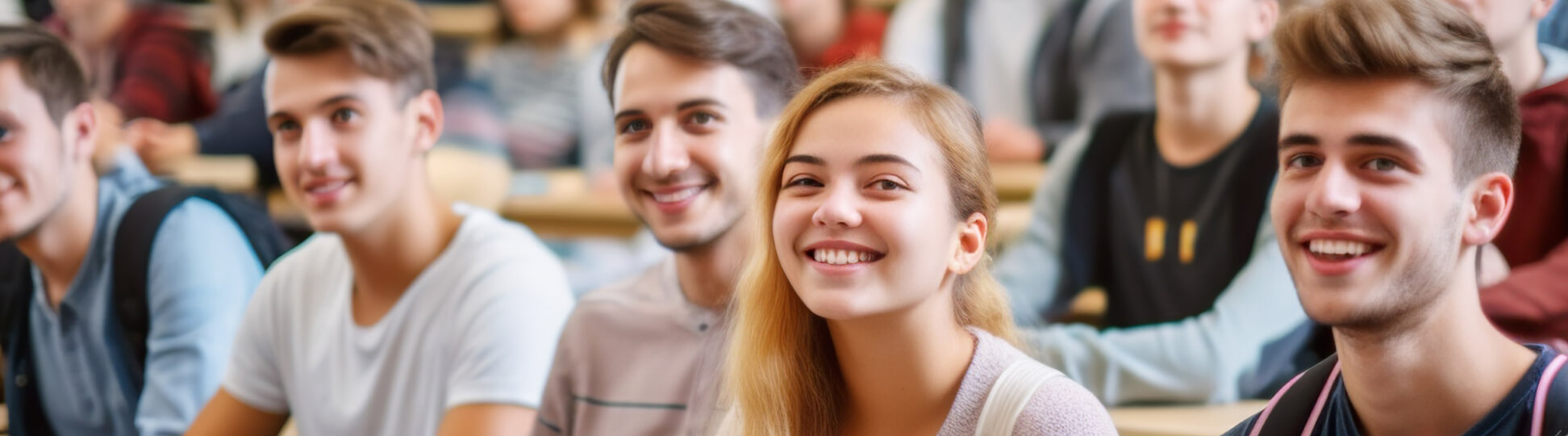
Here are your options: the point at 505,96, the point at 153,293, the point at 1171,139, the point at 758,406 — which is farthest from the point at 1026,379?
the point at 505,96

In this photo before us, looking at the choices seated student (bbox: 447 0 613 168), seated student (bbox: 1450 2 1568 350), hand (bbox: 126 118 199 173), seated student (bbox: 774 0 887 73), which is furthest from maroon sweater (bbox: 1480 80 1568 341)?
hand (bbox: 126 118 199 173)

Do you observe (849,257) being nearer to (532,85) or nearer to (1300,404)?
(1300,404)

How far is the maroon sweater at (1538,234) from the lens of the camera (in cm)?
123

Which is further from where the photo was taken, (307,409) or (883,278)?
(307,409)

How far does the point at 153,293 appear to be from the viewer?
1727 millimetres

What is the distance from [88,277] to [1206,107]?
1474mm

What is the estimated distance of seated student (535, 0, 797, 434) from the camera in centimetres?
134

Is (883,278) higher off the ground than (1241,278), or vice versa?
(883,278)

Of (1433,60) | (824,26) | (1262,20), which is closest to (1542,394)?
(1433,60)

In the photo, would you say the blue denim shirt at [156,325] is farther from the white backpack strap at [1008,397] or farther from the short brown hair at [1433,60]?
the short brown hair at [1433,60]

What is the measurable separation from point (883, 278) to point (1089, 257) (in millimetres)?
845

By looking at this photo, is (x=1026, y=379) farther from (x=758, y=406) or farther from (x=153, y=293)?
(x=153, y=293)

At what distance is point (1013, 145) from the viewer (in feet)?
8.51

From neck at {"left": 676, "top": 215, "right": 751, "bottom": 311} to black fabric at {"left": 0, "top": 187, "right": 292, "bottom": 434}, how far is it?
0.78 meters
